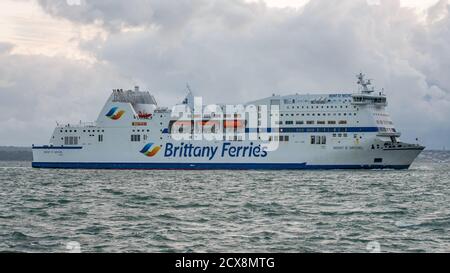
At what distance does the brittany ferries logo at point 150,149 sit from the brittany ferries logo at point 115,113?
4589 mm

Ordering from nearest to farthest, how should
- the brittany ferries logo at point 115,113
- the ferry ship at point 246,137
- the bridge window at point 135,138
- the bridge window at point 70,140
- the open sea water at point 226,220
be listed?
the open sea water at point 226,220
the ferry ship at point 246,137
the bridge window at point 135,138
the brittany ferries logo at point 115,113
the bridge window at point 70,140

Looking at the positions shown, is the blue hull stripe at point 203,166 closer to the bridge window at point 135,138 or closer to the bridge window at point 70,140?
the bridge window at point 70,140

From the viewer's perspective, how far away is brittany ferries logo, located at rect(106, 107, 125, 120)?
2601 inches

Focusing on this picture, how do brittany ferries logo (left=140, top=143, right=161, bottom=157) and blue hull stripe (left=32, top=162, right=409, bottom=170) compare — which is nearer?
blue hull stripe (left=32, top=162, right=409, bottom=170)

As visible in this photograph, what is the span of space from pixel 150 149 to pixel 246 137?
9.82 metres

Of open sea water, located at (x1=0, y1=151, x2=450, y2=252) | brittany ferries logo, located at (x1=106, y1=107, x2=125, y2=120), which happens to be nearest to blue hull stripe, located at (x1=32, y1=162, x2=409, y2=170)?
brittany ferries logo, located at (x1=106, y1=107, x2=125, y2=120)

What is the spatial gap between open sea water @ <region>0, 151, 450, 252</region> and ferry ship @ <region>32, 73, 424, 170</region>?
77.9ft

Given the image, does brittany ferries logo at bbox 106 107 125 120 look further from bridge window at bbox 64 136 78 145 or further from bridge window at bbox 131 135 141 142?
bridge window at bbox 64 136 78 145

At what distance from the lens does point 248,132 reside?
6134 centimetres

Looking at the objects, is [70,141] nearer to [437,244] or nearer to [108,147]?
[108,147]

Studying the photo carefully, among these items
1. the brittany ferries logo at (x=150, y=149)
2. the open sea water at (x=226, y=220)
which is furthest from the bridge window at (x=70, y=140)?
the open sea water at (x=226, y=220)

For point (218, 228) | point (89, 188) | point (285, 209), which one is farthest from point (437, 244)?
point (89, 188)

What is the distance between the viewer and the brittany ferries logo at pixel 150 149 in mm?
63875
